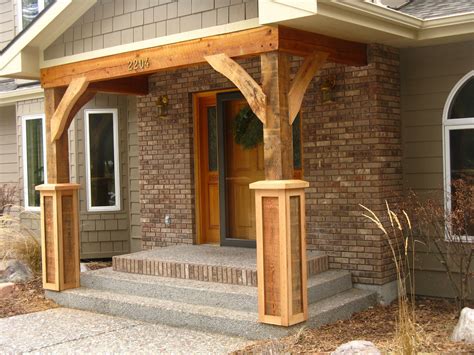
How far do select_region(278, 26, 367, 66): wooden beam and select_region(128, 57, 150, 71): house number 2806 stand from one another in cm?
179

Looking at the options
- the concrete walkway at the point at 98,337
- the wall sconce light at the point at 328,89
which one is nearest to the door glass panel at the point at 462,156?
the wall sconce light at the point at 328,89

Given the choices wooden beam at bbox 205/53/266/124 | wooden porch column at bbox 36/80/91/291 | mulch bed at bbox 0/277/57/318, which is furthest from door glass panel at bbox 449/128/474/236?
mulch bed at bbox 0/277/57/318

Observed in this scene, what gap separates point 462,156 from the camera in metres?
7.13

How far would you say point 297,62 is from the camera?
7684 millimetres

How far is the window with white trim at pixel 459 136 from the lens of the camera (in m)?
7.05

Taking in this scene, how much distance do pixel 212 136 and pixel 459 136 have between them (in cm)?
338

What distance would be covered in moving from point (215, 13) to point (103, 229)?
519 centimetres

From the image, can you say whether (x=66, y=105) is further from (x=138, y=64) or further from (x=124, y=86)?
(x=124, y=86)

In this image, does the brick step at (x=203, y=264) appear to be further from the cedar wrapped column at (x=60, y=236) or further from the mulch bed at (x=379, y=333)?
the mulch bed at (x=379, y=333)

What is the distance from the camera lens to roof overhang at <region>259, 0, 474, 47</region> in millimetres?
5393

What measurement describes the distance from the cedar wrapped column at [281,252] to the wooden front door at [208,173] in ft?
10.2

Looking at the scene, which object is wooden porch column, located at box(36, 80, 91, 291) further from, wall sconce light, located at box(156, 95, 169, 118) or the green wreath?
the green wreath

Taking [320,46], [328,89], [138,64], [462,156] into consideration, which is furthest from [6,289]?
[462,156]

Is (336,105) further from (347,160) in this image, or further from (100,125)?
(100,125)
